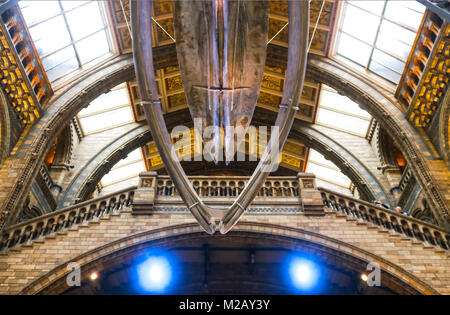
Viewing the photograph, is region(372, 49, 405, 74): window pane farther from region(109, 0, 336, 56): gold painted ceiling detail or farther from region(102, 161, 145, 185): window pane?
region(102, 161, 145, 185): window pane

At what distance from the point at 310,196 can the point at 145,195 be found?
3862 mm

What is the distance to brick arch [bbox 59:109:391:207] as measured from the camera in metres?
12.8

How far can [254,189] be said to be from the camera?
3.86m

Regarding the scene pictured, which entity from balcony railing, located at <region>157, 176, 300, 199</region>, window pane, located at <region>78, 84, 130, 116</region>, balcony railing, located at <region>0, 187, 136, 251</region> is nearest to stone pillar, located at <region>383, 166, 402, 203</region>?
balcony railing, located at <region>157, 176, 300, 199</region>

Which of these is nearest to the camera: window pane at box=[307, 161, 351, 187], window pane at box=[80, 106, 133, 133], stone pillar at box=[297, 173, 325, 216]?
stone pillar at box=[297, 173, 325, 216]

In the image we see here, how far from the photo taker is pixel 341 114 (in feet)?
48.9

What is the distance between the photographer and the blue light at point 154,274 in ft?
28.0

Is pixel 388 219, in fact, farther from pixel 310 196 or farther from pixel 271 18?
pixel 271 18

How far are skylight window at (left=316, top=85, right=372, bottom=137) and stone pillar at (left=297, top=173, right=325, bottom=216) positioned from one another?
6.10 metres

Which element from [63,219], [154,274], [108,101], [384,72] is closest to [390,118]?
[384,72]

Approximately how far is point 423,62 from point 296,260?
6226 mm

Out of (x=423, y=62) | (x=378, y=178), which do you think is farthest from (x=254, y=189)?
(x=378, y=178)

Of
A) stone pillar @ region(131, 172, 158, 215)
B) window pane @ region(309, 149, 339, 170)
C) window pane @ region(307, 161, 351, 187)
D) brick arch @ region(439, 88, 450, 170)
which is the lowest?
stone pillar @ region(131, 172, 158, 215)

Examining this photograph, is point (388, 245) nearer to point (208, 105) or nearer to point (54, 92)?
point (208, 105)
